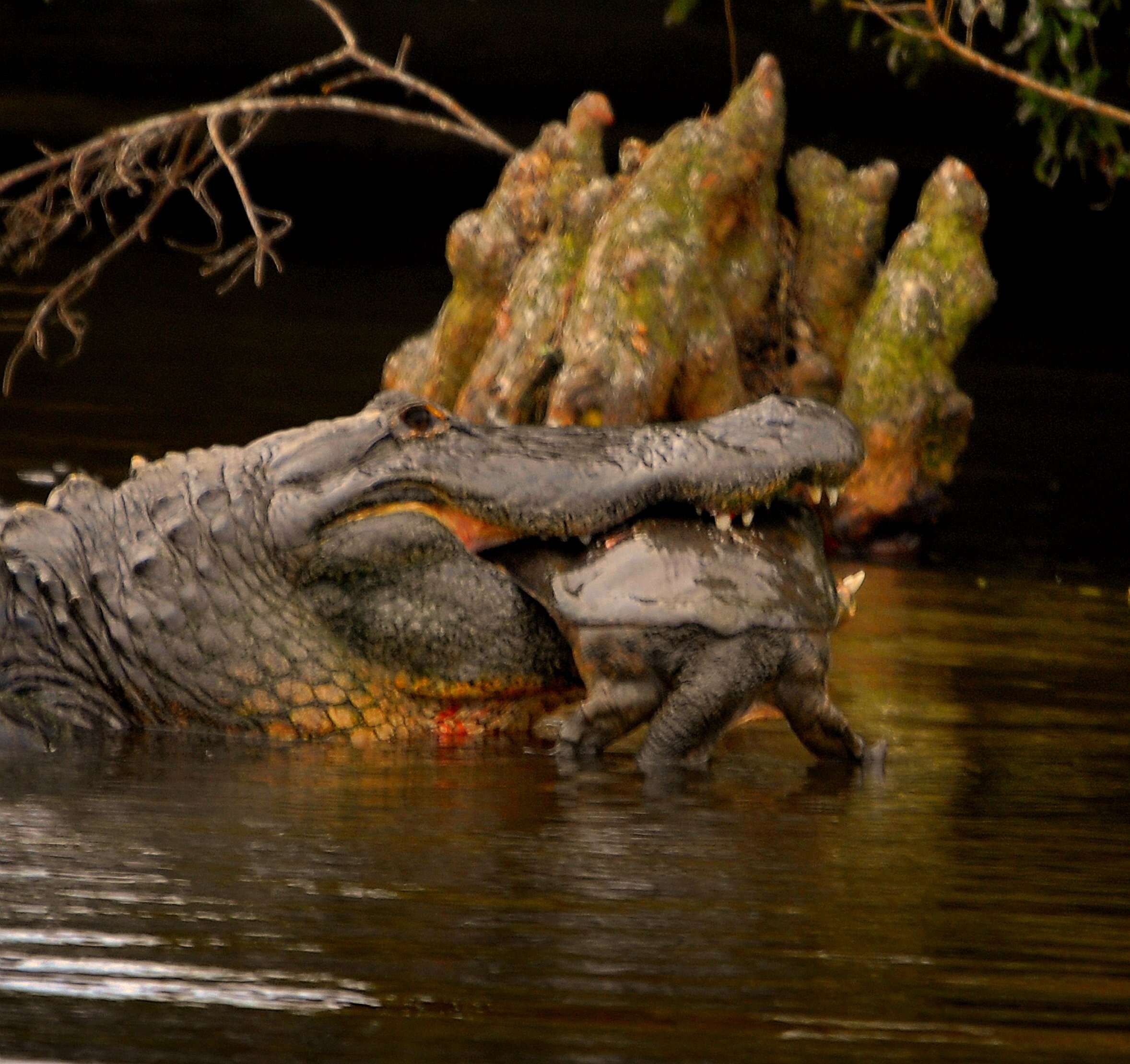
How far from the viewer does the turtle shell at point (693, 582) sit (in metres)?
5.25

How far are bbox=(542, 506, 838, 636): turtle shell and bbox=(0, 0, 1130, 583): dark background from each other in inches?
430

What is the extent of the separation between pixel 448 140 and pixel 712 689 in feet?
83.4

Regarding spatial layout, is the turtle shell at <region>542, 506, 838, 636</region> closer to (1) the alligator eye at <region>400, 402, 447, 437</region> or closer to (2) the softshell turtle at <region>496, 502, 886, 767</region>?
(2) the softshell turtle at <region>496, 502, 886, 767</region>

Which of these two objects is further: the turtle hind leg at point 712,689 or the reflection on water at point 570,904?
the turtle hind leg at point 712,689

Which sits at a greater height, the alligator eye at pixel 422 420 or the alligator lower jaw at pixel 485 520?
the alligator eye at pixel 422 420

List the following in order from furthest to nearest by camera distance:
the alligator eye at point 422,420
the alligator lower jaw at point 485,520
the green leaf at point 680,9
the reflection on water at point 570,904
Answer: the green leaf at point 680,9, the alligator eye at point 422,420, the alligator lower jaw at point 485,520, the reflection on water at point 570,904

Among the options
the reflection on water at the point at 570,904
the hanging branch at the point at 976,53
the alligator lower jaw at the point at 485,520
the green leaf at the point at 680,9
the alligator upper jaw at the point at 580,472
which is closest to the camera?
the reflection on water at the point at 570,904

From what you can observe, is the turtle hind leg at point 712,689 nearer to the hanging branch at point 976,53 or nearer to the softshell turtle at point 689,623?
the softshell turtle at point 689,623

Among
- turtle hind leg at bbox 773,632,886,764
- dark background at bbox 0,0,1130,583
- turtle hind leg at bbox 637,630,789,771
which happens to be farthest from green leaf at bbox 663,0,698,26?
dark background at bbox 0,0,1130,583

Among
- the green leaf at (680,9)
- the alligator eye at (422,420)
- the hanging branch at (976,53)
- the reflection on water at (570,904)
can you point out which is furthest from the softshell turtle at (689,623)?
the green leaf at (680,9)

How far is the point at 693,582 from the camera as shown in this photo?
527 cm

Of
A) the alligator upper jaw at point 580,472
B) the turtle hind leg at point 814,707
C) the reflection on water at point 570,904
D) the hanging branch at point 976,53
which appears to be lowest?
the reflection on water at point 570,904

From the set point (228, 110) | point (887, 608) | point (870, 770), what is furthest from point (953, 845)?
point (228, 110)

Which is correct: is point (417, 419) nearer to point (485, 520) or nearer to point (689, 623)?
point (485, 520)
